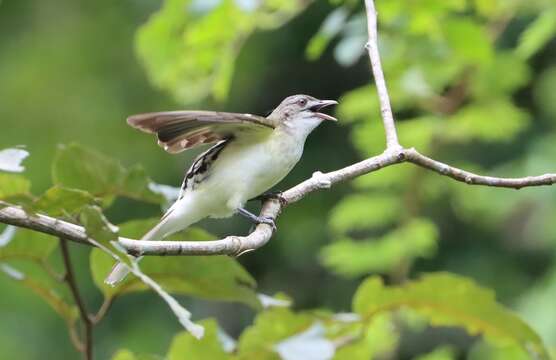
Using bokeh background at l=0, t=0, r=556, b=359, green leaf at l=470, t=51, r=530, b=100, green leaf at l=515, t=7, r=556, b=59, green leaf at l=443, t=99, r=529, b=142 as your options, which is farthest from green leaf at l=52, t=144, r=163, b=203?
green leaf at l=470, t=51, r=530, b=100

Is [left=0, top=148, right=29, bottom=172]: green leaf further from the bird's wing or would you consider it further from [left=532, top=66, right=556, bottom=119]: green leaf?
[left=532, top=66, right=556, bottom=119]: green leaf

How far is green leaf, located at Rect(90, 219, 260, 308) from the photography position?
259 cm

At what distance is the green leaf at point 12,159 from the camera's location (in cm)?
185

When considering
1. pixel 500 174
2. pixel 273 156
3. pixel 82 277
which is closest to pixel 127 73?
pixel 82 277

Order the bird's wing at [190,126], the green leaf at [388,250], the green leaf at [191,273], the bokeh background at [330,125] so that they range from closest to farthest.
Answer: the bird's wing at [190,126]
the green leaf at [191,273]
the bokeh background at [330,125]
the green leaf at [388,250]

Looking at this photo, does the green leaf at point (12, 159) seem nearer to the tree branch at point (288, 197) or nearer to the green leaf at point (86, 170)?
the tree branch at point (288, 197)

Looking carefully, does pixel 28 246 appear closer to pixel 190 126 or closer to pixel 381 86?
pixel 190 126

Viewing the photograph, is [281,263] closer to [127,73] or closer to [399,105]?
[127,73]

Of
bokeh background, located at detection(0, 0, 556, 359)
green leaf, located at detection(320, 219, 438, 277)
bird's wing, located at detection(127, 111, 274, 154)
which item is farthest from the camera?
green leaf, located at detection(320, 219, 438, 277)

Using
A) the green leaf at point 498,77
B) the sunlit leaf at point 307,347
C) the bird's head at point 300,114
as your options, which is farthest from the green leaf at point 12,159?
the green leaf at point 498,77

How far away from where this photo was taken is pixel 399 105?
4930 millimetres

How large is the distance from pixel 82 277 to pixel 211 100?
1709 mm

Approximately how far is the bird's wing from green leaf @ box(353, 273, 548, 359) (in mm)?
580

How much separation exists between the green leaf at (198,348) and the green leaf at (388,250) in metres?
2.15
